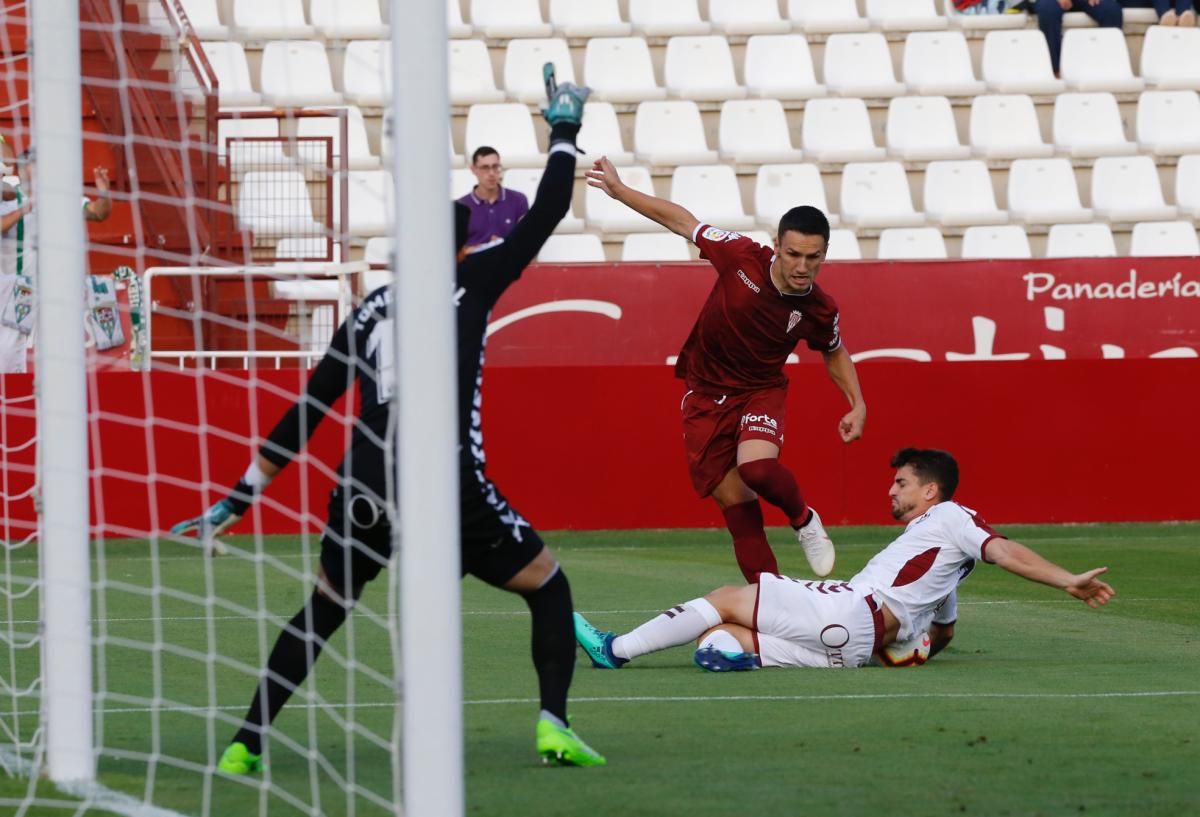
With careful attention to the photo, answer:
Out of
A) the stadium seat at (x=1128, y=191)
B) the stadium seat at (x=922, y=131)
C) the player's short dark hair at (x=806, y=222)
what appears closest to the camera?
the player's short dark hair at (x=806, y=222)

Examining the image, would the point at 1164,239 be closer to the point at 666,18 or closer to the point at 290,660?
the point at 666,18

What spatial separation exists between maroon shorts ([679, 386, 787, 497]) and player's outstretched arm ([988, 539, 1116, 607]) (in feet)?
5.68

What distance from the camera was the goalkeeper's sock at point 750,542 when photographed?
8.50 metres

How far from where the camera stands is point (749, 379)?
878 centimetres

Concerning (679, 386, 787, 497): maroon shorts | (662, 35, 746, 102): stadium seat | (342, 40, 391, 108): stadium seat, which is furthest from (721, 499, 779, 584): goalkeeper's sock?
(662, 35, 746, 102): stadium seat

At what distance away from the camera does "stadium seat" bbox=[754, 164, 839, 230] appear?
16969 mm

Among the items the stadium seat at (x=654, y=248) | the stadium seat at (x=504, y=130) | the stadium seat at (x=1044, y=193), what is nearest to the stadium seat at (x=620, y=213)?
the stadium seat at (x=654, y=248)

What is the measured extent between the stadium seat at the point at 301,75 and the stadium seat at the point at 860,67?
4749 millimetres

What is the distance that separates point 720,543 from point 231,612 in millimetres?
5247

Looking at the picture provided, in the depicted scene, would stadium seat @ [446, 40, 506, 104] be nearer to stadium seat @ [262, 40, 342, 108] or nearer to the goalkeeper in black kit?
stadium seat @ [262, 40, 342, 108]

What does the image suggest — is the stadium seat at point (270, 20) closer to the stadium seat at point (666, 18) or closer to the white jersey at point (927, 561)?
the stadium seat at point (666, 18)

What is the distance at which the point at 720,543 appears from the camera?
13898 mm

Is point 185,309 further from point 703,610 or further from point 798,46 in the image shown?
point 703,610

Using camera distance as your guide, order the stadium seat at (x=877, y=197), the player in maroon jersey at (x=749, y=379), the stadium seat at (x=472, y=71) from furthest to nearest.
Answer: the stadium seat at (x=472, y=71) < the stadium seat at (x=877, y=197) < the player in maroon jersey at (x=749, y=379)
